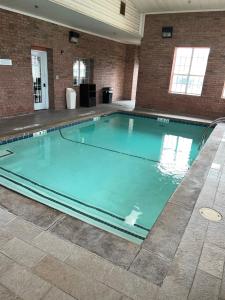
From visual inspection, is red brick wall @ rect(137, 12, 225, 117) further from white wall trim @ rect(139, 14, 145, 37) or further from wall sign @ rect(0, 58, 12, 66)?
wall sign @ rect(0, 58, 12, 66)

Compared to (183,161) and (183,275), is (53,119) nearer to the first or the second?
(183,161)

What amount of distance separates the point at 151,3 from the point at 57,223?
8.00 metres

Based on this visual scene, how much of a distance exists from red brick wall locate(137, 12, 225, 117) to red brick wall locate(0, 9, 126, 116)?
225cm

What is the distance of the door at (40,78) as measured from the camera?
24.6 feet

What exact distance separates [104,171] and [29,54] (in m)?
4.68

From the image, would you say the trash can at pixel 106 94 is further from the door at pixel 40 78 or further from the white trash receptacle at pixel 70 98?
the door at pixel 40 78

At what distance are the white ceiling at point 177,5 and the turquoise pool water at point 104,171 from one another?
3985mm

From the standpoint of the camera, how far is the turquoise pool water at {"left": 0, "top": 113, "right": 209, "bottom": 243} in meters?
3.07

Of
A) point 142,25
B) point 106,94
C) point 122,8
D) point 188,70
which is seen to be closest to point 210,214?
point 122,8

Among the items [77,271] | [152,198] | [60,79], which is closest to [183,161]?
[152,198]

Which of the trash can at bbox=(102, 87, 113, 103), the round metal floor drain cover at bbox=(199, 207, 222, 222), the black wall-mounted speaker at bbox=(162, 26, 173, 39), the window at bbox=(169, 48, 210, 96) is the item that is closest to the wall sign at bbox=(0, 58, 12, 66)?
the trash can at bbox=(102, 87, 113, 103)

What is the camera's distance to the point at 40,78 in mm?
7805

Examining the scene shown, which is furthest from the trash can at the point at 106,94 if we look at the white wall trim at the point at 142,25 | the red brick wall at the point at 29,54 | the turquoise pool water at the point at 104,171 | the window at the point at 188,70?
the turquoise pool water at the point at 104,171

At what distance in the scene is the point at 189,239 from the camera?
2.06 meters
